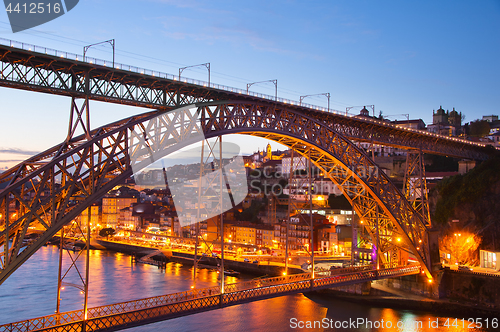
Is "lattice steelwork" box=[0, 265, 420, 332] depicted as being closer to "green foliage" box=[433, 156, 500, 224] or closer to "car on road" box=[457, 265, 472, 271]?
"car on road" box=[457, 265, 472, 271]

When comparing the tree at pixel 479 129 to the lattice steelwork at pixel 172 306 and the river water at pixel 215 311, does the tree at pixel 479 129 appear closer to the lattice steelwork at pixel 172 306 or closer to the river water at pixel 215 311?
the river water at pixel 215 311

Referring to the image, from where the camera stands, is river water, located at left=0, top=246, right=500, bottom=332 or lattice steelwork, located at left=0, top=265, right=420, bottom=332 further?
river water, located at left=0, top=246, right=500, bottom=332

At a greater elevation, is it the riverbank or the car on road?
the car on road

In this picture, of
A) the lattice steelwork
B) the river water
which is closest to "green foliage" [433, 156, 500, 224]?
the river water

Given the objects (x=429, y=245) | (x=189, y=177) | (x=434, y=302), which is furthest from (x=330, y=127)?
(x=189, y=177)

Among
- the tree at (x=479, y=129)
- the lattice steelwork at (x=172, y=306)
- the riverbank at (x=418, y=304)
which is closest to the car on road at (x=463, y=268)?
the riverbank at (x=418, y=304)

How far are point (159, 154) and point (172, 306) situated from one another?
176 inches

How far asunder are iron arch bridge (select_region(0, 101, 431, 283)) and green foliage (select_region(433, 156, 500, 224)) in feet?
22.9

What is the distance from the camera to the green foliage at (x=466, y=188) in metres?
30.1

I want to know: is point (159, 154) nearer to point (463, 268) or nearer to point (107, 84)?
point (107, 84)

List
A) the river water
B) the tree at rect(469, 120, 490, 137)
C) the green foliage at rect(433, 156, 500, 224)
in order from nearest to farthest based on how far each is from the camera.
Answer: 1. the river water
2. the green foliage at rect(433, 156, 500, 224)
3. the tree at rect(469, 120, 490, 137)

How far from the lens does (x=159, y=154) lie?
44.5 ft

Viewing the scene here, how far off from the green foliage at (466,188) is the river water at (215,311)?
1076 centimetres

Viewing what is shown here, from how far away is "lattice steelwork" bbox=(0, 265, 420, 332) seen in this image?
11.2 meters
